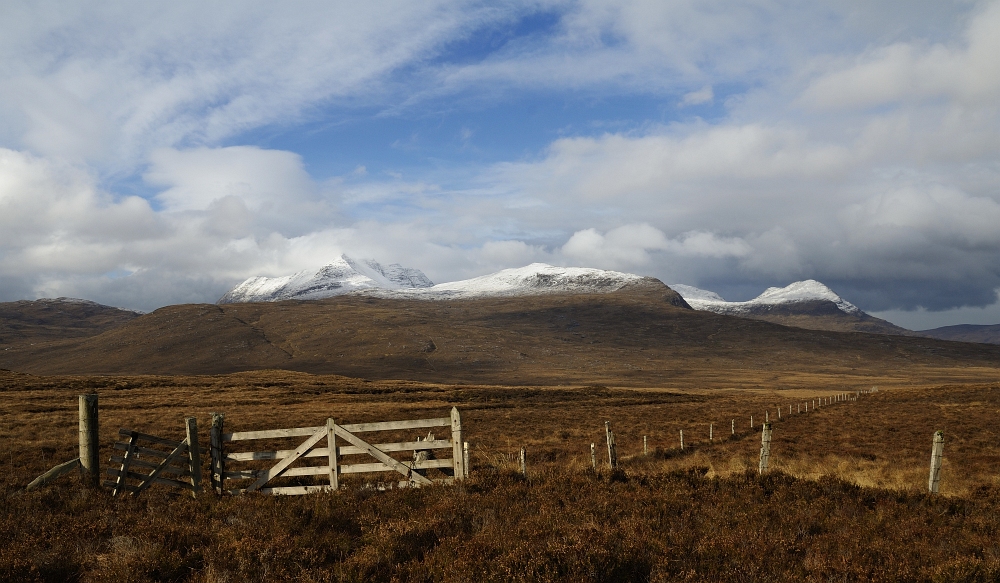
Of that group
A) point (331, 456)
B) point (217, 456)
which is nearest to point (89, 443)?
point (217, 456)

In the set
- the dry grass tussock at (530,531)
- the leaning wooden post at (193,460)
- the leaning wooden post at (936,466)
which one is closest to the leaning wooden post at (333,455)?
the dry grass tussock at (530,531)

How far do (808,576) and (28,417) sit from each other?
4271 centimetres

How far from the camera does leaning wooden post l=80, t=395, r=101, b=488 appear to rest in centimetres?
1194

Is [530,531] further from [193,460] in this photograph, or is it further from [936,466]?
[936,466]

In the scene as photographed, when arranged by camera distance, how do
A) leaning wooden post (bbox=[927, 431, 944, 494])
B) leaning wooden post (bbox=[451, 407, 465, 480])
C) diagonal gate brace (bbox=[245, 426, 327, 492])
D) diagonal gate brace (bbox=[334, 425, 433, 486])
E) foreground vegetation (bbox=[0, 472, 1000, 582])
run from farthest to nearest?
leaning wooden post (bbox=[927, 431, 944, 494])
leaning wooden post (bbox=[451, 407, 465, 480])
diagonal gate brace (bbox=[245, 426, 327, 492])
diagonal gate brace (bbox=[334, 425, 433, 486])
foreground vegetation (bbox=[0, 472, 1000, 582])

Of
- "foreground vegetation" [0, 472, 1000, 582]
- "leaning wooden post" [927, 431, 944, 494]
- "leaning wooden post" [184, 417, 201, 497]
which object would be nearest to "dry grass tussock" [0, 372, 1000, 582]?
"foreground vegetation" [0, 472, 1000, 582]

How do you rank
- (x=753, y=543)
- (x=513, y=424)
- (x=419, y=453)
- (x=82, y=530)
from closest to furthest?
(x=753, y=543)
(x=82, y=530)
(x=419, y=453)
(x=513, y=424)

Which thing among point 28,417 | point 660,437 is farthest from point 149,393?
point 660,437

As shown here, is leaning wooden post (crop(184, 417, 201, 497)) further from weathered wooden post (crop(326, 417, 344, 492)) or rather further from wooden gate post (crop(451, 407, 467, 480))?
wooden gate post (crop(451, 407, 467, 480))

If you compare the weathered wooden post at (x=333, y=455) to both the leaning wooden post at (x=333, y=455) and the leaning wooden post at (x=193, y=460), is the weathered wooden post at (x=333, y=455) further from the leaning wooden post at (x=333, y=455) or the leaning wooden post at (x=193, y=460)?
the leaning wooden post at (x=193, y=460)

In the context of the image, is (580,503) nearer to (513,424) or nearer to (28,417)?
(513,424)

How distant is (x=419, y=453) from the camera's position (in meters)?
12.7

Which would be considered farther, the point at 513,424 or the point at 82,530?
the point at 513,424

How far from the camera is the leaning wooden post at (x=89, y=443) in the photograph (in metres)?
11.9
